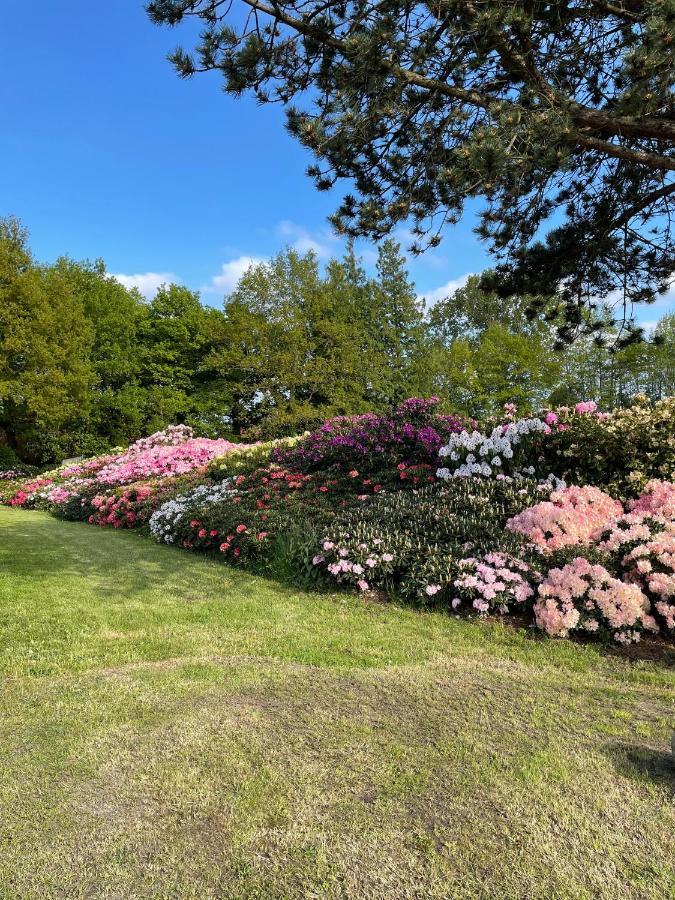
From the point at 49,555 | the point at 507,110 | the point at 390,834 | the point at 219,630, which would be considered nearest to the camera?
the point at 390,834

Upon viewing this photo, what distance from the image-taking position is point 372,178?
4.24 m

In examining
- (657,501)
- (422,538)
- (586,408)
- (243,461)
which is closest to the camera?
(657,501)

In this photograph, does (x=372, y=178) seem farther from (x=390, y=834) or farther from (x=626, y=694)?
(x=390, y=834)

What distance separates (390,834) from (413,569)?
264 cm

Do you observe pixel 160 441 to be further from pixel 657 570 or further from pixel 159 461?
pixel 657 570

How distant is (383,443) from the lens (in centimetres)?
748

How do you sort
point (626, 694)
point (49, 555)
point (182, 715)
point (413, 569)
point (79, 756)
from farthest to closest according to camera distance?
point (49, 555)
point (413, 569)
point (626, 694)
point (182, 715)
point (79, 756)

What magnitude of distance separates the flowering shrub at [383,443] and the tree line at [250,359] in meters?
8.04

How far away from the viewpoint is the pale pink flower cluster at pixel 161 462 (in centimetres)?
1109

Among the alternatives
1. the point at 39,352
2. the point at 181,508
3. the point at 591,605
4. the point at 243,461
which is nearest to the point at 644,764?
the point at 591,605

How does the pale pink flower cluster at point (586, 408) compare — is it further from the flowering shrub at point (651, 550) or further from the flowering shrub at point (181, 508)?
the flowering shrub at point (181, 508)

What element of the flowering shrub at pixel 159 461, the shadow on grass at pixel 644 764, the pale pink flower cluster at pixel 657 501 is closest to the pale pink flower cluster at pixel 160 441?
the flowering shrub at pixel 159 461

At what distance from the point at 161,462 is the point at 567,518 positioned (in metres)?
9.52

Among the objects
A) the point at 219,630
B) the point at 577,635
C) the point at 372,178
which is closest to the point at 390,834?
the point at 219,630
